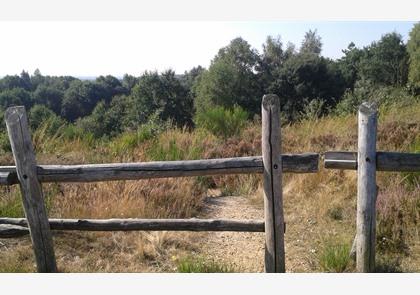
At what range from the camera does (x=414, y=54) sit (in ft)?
116

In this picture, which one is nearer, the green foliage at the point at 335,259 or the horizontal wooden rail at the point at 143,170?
the horizontal wooden rail at the point at 143,170

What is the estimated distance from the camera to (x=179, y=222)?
3.96m

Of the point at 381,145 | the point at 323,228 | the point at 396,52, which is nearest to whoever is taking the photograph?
the point at 323,228

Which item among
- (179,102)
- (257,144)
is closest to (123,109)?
(179,102)

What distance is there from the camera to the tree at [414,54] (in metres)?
34.0

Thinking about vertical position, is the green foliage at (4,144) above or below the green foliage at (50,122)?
below

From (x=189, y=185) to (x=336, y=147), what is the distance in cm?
311

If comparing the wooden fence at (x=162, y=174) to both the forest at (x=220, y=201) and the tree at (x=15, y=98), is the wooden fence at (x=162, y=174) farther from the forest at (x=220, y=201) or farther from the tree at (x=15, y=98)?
the tree at (x=15, y=98)

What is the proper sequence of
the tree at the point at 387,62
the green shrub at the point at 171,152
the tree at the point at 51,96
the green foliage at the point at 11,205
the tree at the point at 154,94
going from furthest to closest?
the tree at the point at 51,96 < the tree at the point at 154,94 < the tree at the point at 387,62 < the green shrub at the point at 171,152 < the green foliage at the point at 11,205

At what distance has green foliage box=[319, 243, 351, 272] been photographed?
12.6 ft

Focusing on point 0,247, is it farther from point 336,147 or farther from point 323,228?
point 336,147

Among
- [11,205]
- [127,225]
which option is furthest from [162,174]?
[11,205]

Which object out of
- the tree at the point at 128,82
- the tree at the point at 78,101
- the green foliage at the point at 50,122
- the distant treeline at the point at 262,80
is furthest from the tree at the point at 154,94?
the tree at the point at 128,82

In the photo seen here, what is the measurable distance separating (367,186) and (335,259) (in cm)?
82
